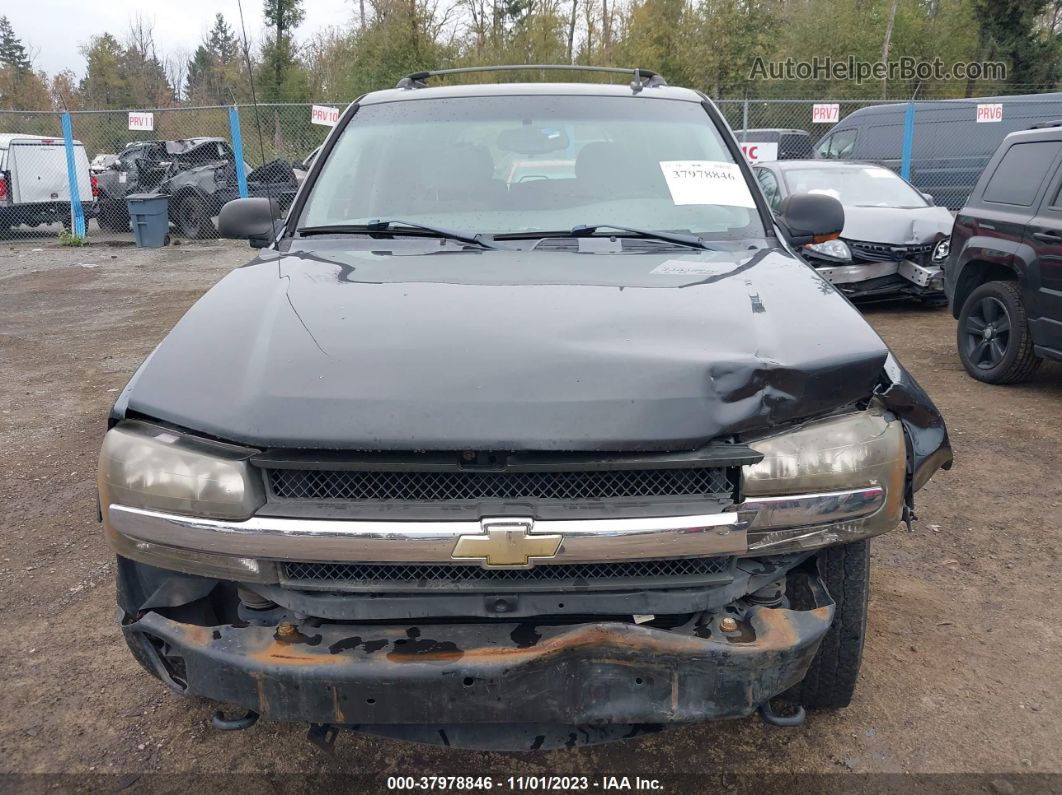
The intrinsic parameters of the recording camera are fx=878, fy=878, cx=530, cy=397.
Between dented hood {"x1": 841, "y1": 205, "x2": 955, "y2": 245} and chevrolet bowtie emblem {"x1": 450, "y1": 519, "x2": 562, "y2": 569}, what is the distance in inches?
275

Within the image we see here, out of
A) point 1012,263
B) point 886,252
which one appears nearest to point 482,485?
point 1012,263

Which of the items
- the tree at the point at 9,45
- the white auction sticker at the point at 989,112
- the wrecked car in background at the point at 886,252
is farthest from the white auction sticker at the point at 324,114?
the tree at the point at 9,45

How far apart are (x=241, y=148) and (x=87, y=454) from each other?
36.6 feet

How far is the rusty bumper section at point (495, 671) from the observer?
1.85 meters

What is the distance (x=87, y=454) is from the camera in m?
4.90

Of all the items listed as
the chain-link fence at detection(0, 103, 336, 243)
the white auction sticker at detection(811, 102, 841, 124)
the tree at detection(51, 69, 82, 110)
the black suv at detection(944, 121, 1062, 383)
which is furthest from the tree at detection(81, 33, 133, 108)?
the black suv at detection(944, 121, 1062, 383)

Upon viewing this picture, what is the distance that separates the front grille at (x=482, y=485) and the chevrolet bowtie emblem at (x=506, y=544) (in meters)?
0.08

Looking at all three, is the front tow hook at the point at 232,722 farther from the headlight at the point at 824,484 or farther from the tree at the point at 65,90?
the tree at the point at 65,90

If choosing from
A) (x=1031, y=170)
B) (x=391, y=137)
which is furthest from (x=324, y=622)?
(x=1031, y=170)

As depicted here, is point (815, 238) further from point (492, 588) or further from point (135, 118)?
point (135, 118)

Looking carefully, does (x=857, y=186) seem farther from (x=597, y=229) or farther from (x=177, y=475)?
(x=177, y=475)

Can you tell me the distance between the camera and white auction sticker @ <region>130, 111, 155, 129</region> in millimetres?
15531

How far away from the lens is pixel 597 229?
2938 millimetres

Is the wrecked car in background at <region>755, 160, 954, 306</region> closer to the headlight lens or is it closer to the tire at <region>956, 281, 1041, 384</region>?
the tire at <region>956, 281, 1041, 384</region>
